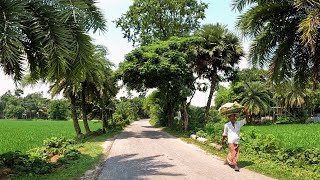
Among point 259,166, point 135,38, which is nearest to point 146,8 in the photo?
point 135,38

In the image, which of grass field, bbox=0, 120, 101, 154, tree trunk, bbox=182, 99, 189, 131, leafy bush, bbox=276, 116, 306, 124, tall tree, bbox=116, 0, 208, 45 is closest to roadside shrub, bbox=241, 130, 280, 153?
grass field, bbox=0, 120, 101, 154

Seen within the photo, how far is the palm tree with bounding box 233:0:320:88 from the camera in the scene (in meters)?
11.3

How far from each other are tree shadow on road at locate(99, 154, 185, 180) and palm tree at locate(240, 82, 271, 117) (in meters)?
38.2

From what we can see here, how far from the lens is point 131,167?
414 inches

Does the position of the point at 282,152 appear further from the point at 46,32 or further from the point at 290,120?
the point at 290,120

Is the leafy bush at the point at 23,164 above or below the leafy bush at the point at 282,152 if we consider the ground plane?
below

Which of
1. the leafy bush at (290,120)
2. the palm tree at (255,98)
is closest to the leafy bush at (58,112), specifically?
the palm tree at (255,98)

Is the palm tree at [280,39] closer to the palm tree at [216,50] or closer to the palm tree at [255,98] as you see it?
the palm tree at [216,50]

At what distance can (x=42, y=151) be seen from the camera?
1501cm

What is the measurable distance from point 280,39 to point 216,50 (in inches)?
542

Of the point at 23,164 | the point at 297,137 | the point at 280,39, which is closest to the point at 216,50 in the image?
the point at 297,137

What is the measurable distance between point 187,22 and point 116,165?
24.1m

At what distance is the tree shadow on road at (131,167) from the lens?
30.3 feet

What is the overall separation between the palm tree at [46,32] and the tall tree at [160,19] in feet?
73.2
